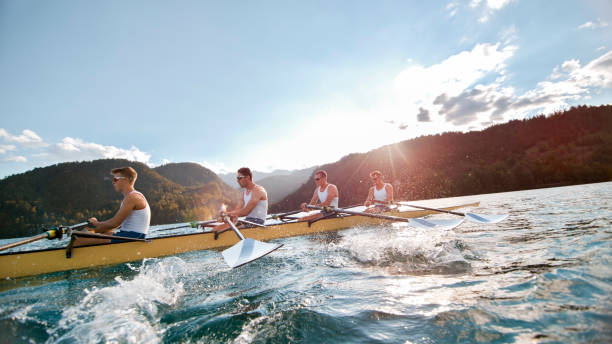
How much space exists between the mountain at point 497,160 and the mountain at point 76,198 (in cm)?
3078

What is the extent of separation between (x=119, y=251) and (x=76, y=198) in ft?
293

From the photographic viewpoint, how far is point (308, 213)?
1027 centimetres

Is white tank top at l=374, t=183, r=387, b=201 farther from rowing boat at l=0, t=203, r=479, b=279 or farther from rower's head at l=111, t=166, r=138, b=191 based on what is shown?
rower's head at l=111, t=166, r=138, b=191

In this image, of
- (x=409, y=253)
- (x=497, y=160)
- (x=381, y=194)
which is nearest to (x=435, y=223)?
(x=409, y=253)

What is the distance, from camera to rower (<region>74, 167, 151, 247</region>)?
5.88 meters

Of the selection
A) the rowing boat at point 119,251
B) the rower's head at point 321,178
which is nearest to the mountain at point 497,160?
the rower's head at point 321,178

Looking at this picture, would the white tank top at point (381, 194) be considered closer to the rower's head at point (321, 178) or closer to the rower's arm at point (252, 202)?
the rower's head at point (321, 178)

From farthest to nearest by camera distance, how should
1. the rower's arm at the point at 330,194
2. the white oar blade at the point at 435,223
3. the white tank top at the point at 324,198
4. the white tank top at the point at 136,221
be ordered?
the white tank top at the point at 324,198 < the rower's arm at the point at 330,194 < the white oar blade at the point at 435,223 < the white tank top at the point at 136,221

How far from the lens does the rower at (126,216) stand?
5875 mm

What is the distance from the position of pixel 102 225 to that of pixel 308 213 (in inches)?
250

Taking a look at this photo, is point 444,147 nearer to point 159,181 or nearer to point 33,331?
point 159,181

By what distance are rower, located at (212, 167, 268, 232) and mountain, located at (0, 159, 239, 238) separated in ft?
227

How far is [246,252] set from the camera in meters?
4.76

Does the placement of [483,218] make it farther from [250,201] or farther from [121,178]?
[121,178]
